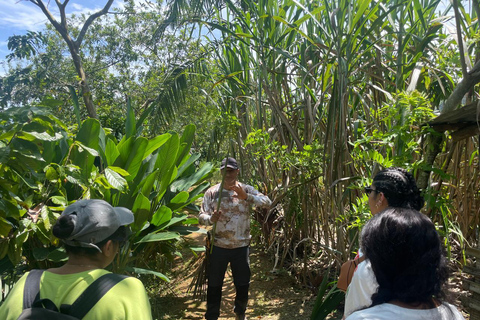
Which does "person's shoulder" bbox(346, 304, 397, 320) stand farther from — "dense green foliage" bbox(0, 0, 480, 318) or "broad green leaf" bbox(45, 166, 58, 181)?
"broad green leaf" bbox(45, 166, 58, 181)

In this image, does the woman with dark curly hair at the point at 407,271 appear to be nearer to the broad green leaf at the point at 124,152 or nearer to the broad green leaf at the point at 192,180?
the broad green leaf at the point at 124,152

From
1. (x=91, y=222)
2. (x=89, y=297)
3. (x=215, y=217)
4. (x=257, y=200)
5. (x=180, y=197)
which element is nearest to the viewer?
(x=89, y=297)

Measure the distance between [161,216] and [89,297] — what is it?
88.0 inches

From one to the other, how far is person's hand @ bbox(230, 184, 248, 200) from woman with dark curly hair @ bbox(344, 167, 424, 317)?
1638mm

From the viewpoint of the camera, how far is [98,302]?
3.77ft

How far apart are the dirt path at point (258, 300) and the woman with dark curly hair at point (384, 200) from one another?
227cm

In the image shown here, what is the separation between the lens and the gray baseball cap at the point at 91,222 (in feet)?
4.28

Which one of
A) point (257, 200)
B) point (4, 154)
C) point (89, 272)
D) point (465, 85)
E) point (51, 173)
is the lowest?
point (257, 200)

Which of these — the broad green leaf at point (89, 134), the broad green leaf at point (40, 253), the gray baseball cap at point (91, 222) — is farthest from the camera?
the broad green leaf at point (89, 134)

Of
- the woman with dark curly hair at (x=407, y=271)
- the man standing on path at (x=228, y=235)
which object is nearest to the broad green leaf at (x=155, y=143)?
the man standing on path at (x=228, y=235)

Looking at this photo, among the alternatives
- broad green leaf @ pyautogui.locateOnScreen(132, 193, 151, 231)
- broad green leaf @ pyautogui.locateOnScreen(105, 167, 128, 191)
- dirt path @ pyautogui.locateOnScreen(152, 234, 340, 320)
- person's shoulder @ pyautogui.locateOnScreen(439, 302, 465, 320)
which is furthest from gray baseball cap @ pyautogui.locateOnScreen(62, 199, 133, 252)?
dirt path @ pyautogui.locateOnScreen(152, 234, 340, 320)

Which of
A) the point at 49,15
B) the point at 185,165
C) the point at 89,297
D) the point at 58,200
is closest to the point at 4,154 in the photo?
the point at 58,200

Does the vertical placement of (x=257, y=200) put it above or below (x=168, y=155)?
below

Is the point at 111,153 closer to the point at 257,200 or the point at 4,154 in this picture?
the point at 257,200
